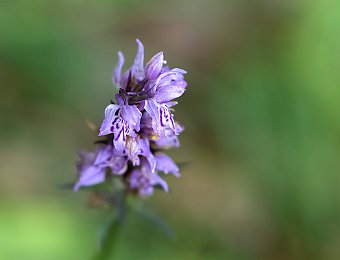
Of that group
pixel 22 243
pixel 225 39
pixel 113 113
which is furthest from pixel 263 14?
pixel 113 113

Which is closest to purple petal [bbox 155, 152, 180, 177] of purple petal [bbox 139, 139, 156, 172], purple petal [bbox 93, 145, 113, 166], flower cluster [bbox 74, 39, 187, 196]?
flower cluster [bbox 74, 39, 187, 196]

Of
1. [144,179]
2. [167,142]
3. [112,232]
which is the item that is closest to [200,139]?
[112,232]

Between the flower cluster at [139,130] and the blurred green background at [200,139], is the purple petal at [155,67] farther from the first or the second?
the blurred green background at [200,139]

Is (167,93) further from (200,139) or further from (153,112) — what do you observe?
(200,139)

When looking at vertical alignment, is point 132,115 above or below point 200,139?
below

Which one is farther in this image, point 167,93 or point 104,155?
point 104,155

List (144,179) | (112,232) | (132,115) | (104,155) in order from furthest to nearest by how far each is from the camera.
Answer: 1. (112,232)
2. (144,179)
3. (104,155)
4. (132,115)

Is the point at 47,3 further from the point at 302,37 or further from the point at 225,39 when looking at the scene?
the point at 302,37
